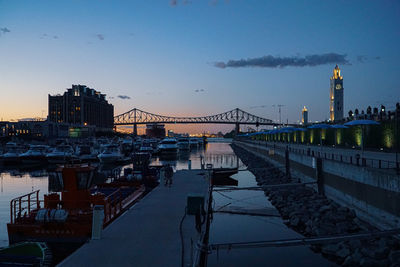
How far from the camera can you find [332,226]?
54.2 ft

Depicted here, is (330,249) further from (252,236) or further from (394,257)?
(252,236)

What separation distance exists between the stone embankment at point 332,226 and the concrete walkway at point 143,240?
6172 mm

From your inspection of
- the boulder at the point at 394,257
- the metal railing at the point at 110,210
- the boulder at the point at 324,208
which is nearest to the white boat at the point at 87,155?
the metal railing at the point at 110,210

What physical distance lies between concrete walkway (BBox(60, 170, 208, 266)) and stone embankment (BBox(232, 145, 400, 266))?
6.17 m

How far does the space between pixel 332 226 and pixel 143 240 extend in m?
9.82

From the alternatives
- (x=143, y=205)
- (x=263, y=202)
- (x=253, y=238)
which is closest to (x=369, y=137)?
(x=263, y=202)

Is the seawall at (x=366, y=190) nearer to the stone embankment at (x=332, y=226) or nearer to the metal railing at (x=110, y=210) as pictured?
the stone embankment at (x=332, y=226)

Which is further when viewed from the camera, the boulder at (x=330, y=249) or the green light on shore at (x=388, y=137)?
the green light on shore at (x=388, y=137)

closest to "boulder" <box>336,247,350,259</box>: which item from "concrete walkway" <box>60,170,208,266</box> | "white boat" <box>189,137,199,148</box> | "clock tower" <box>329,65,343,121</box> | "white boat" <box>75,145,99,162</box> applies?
"concrete walkway" <box>60,170,208,266</box>

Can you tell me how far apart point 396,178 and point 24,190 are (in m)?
34.0

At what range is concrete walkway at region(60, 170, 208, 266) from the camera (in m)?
9.66

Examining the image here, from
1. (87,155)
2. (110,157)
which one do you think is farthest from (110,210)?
(87,155)

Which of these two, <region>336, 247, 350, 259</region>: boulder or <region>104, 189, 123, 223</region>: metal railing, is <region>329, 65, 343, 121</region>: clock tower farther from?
<region>104, 189, 123, 223</region>: metal railing

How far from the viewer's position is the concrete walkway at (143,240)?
966cm
